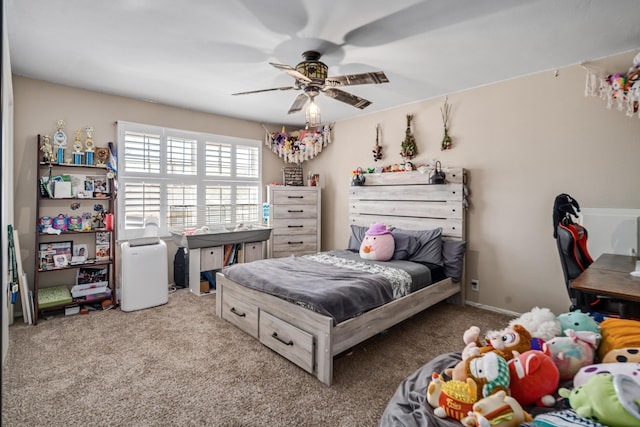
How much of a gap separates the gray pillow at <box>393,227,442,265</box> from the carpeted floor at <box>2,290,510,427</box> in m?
0.64

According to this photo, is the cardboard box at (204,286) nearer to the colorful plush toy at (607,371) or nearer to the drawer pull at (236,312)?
the drawer pull at (236,312)

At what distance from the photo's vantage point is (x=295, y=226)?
200 inches

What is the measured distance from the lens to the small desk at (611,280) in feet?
5.42

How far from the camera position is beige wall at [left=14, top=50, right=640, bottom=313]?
2928 millimetres

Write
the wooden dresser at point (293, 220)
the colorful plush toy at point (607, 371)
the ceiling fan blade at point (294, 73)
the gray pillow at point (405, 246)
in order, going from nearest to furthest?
the colorful plush toy at point (607, 371) → the ceiling fan blade at point (294, 73) → the gray pillow at point (405, 246) → the wooden dresser at point (293, 220)

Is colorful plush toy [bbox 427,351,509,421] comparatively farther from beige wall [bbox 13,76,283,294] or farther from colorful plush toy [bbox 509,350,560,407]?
beige wall [bbox 13,76,283,294]

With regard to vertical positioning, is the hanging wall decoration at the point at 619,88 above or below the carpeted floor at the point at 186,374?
above

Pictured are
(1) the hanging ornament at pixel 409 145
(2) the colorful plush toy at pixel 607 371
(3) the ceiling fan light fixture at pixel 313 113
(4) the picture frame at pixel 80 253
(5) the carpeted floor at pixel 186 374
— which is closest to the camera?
(2) the colorful plush toy at pixel 607 371

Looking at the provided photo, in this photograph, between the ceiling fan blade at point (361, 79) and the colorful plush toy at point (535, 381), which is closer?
the colorful plush toy at point (535, 381)

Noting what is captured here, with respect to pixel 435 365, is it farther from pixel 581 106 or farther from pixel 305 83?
pixel 581 106

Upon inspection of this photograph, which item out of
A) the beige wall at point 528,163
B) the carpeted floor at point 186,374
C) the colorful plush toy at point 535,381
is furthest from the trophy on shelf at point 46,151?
the colorful plush toy at point 535,381

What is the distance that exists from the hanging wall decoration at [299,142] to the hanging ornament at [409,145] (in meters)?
1.36

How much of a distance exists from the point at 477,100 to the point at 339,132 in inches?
80.3

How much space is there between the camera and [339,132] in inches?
201
